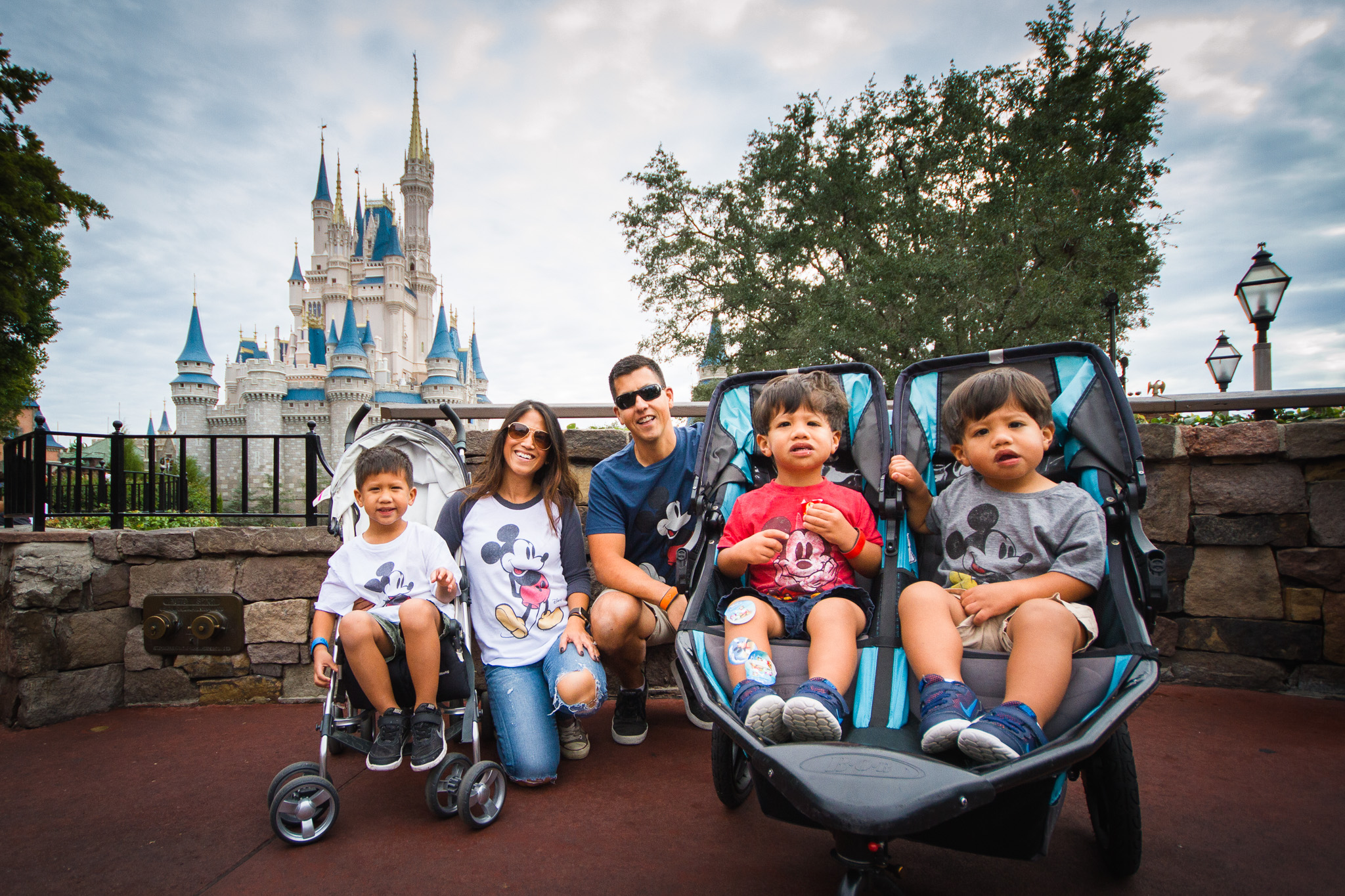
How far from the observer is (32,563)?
11.5ft

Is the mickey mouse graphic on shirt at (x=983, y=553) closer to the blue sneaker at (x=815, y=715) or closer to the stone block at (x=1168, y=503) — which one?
the blue sneaker at (x=815, y=715)

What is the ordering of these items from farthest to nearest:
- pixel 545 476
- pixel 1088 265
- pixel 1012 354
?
pixel 1088 265 → pixel 545 476 → pixel 1012 354

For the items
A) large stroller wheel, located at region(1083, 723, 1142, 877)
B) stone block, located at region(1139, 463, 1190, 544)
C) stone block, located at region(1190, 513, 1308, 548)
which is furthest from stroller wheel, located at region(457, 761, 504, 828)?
stone block, located at region(1190, 513, 1308, 548)

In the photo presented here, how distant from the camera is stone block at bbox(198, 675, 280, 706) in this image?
3.79 metres

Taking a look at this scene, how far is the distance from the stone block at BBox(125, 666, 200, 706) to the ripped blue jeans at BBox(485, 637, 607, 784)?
243cm

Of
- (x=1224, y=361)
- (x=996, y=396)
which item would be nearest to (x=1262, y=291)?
(x=1224, y=361)

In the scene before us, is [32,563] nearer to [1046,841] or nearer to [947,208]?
[1046,841]

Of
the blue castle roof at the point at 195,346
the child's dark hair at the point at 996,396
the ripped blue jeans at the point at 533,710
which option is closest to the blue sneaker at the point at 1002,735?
the child's dark hair at the point at 996,396

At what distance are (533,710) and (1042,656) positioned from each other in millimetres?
1727

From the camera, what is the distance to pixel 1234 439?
3.33 metres

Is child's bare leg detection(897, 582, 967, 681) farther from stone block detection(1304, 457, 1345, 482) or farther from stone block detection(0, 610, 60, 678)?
stone block detection(0, 610, 60, 678)

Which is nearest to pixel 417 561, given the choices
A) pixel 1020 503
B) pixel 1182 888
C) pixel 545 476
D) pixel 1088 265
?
pixel 545 476

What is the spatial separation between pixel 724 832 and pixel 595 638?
34.2 inches

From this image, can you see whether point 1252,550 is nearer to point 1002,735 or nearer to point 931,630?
point 931,630
